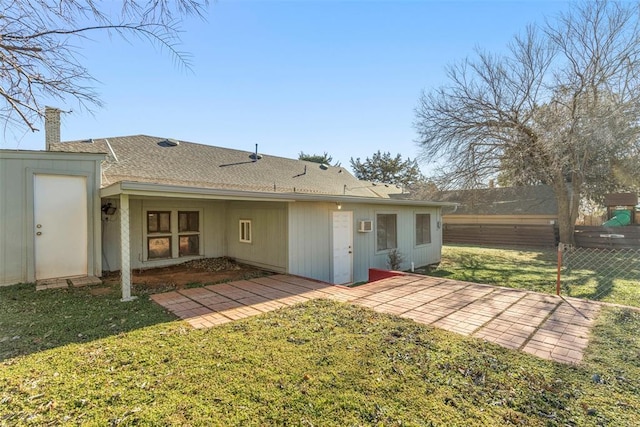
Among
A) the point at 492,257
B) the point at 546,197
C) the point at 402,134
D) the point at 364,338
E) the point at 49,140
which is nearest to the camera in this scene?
the point at 364,338

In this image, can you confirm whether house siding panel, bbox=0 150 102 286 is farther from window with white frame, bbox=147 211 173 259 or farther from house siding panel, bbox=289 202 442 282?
house siding panel, bbox=289 202 442 282

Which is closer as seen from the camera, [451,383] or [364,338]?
[451,383]

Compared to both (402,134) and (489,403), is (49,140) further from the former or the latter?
(402,134)

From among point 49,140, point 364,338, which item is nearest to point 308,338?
point 364,338

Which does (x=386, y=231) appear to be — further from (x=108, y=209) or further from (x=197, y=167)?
(x=108, y=209)

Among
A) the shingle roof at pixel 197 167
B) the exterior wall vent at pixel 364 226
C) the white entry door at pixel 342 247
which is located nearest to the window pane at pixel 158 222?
the shingle roof at pixel 197 167

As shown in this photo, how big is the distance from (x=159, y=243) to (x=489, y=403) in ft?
27.3

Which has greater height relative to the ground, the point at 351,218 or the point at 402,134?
the point at 402,134

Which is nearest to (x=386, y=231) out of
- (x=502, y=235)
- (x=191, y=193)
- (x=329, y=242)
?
(x=329, y=242)

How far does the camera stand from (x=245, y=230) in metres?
8.70

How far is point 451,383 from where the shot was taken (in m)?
2.62

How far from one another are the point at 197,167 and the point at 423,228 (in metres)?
7.90

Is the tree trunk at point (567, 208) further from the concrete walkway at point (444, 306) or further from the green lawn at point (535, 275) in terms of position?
the concrete walkway at point (444, 306)

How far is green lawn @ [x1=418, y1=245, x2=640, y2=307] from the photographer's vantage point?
6.55 metres
